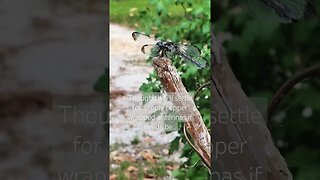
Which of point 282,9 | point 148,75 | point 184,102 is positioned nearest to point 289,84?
point 282,9

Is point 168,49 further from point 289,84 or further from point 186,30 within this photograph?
point 289,84

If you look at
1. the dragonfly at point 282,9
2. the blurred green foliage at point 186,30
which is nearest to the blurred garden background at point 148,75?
the blurred green foliage at point 186,30

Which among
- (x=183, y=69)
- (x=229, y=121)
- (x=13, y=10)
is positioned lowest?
(x=229, y=121)

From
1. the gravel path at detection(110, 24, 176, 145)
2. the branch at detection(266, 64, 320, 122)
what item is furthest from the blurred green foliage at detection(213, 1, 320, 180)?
the gravel path at detection(110, 24, 176, 145)

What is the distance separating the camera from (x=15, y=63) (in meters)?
2.74

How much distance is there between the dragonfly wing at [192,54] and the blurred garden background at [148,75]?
2 cm

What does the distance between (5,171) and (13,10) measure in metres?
0.58

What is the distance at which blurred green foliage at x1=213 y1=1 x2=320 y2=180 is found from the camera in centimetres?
269

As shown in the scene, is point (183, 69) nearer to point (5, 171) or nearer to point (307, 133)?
point (307, 133)

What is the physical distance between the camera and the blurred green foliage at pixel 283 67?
269 centimetres

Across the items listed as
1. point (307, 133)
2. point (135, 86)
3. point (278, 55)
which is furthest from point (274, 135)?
point (135, 86)

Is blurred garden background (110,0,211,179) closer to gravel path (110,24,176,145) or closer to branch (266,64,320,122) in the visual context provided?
gravel path (110,24,176,145)

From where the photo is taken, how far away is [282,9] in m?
2.67

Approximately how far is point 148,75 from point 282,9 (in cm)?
52
